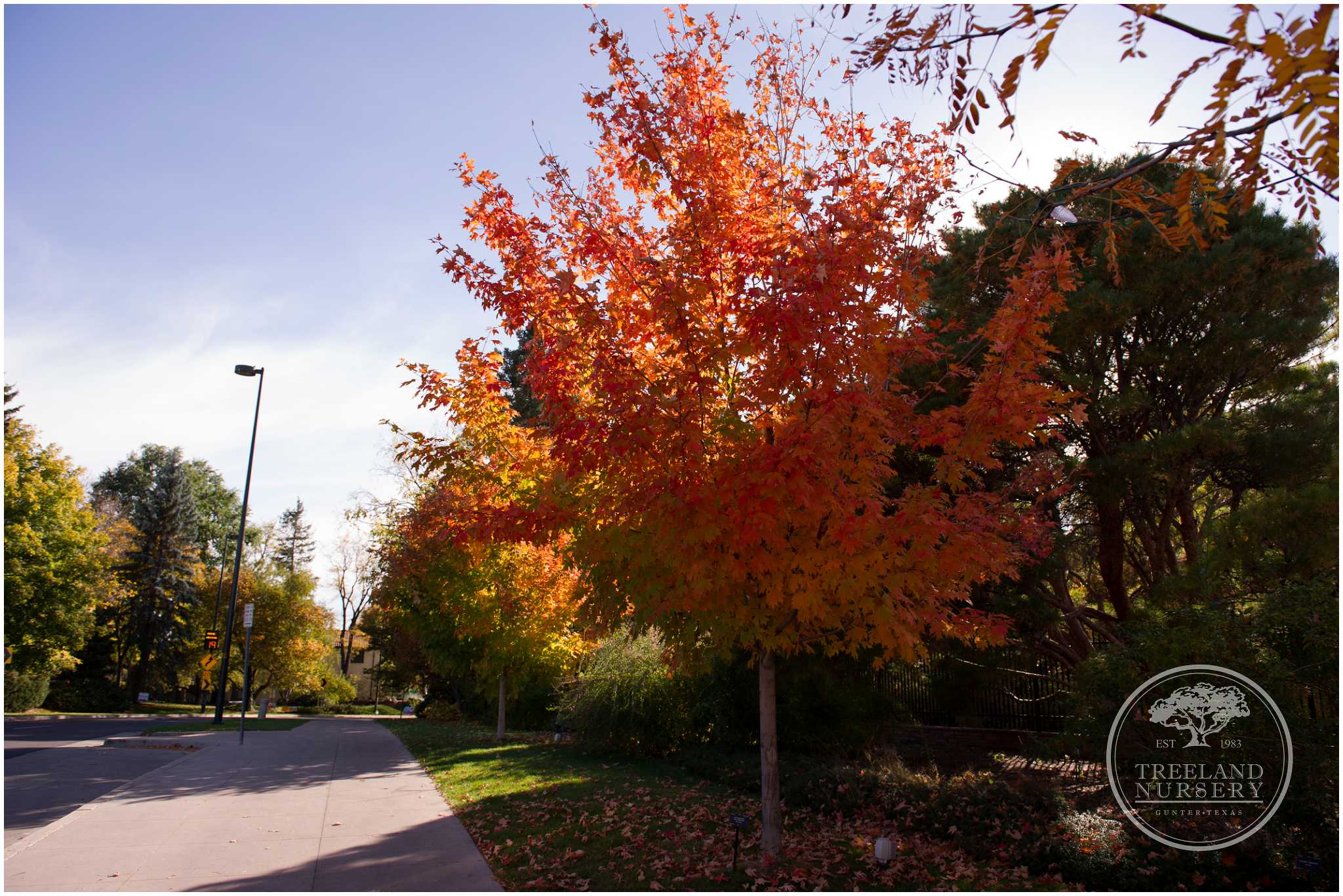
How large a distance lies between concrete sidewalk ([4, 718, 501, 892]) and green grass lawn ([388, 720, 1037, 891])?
0.49m

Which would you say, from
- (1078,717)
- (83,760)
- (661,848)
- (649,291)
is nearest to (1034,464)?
(1078,717)

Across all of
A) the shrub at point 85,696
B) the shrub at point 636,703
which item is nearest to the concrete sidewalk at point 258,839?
the shrub at point 636,703

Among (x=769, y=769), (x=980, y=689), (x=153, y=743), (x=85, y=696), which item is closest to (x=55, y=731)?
→ (x=153, y=743)

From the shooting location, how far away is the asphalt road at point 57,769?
9188 millimetres

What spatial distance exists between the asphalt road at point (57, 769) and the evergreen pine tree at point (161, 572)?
60.0 ft

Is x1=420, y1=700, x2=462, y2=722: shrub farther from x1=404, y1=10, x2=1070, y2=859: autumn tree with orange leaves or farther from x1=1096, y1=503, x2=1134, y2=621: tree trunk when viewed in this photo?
x1=404, y1=10, x2=1070, y2=859: autumn tree with orange leaves

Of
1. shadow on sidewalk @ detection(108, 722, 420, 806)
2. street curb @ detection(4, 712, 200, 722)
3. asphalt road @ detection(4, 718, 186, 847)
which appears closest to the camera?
asphalt road @ detection(4, 718, 186, 847)

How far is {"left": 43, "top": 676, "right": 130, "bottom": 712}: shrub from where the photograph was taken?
114 feet

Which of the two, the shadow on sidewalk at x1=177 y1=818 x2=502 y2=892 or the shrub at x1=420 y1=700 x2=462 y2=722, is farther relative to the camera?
the shrub at x1=420 y1=700 x2=462 y2=722

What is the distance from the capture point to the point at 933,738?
1406 centimetres

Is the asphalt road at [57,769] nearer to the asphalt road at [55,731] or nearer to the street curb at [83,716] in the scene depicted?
the asphalt road at [55,731]

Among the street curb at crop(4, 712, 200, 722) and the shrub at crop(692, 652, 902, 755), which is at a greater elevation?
the shrub at crop(692, 652, 902, 755)

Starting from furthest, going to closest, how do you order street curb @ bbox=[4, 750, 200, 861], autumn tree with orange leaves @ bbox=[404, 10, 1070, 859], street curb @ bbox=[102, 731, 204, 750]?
1. street curb @ bbox=[102, 731, 204, 750]
2. street curb @ bbox=[4, 750, 200, 861]
3. autumn tree with orange leaves @ bbox=[404, 10, 1070, 859]

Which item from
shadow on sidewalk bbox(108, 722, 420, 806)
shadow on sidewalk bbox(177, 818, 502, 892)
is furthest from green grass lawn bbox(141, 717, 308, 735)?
shadow on sidewalk bbox(177, 818, 502, 892)
